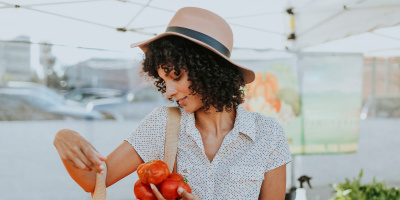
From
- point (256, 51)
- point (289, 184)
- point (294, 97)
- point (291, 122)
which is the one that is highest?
point (256, 51)

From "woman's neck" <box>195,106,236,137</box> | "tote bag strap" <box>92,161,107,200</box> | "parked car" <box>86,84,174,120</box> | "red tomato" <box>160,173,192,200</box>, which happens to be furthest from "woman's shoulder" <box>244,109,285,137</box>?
"parked car" <box>86,84,174,120</box>

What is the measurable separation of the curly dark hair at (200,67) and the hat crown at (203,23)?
0.21 feet

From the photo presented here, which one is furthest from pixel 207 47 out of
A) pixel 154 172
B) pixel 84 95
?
pixel 84 95

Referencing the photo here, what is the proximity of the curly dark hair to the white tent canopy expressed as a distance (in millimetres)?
1918

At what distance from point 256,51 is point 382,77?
21.9 feet

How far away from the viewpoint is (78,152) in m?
1.06

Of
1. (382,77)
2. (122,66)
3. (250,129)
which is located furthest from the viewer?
(382,77)

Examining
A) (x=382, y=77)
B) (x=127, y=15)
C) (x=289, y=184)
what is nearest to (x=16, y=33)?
(x=127, y=15)

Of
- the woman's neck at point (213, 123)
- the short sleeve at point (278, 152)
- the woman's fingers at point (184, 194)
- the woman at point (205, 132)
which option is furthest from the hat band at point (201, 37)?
the woman's fingers at point (184, 194)

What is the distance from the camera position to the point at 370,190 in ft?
10.8

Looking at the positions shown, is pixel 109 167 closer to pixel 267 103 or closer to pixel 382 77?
pixel 267 103

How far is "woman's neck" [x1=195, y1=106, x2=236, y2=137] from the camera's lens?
155 centimetres

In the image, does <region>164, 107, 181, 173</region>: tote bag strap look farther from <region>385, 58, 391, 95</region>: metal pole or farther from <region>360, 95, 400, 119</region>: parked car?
<region>385, 58, 391, 95</region>: metal pole

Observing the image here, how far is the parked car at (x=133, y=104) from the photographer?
6100 mm
